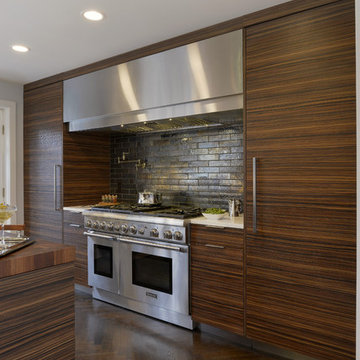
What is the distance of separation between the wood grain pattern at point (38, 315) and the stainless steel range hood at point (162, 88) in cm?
168

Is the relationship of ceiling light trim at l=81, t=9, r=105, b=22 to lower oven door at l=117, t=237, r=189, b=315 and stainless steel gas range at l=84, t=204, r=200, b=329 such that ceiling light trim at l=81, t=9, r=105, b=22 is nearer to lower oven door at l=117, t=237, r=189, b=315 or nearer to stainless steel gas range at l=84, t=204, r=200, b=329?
stainless steel gas range at l=84, t=204, r=200, b=329

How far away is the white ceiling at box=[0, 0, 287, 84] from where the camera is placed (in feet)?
7.88

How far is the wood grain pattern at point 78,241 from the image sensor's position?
3.76 meters

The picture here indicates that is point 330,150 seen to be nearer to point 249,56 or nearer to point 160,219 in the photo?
point 249,56

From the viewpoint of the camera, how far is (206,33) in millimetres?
2766

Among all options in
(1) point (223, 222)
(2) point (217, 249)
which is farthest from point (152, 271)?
(1) point (223, 222)

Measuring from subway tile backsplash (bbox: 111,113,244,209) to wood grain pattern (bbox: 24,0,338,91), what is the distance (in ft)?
2.47

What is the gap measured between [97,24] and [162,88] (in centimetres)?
75

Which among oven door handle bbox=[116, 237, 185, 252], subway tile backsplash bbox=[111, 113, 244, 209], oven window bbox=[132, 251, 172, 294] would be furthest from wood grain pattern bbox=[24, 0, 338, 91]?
oven window bbox=[132, 251, 172, 294]

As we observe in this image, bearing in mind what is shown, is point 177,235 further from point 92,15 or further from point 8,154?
point 8,154

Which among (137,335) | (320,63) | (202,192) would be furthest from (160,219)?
(320,63)

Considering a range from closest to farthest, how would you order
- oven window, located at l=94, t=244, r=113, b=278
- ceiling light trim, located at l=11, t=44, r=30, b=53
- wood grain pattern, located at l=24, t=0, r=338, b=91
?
wood grain pattern, located at l=24, t=0, r=338, b=91 < ceiling light trim, located at l=11, t=44, r=30, b=53 < oven window, located at l=94, t=244, r=113, b=278

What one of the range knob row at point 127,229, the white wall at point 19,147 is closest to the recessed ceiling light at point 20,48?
the white wall at point 19,147

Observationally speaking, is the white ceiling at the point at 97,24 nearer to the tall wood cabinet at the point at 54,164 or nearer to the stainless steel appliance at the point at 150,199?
the tall wood cabinet at the point at 54,164
